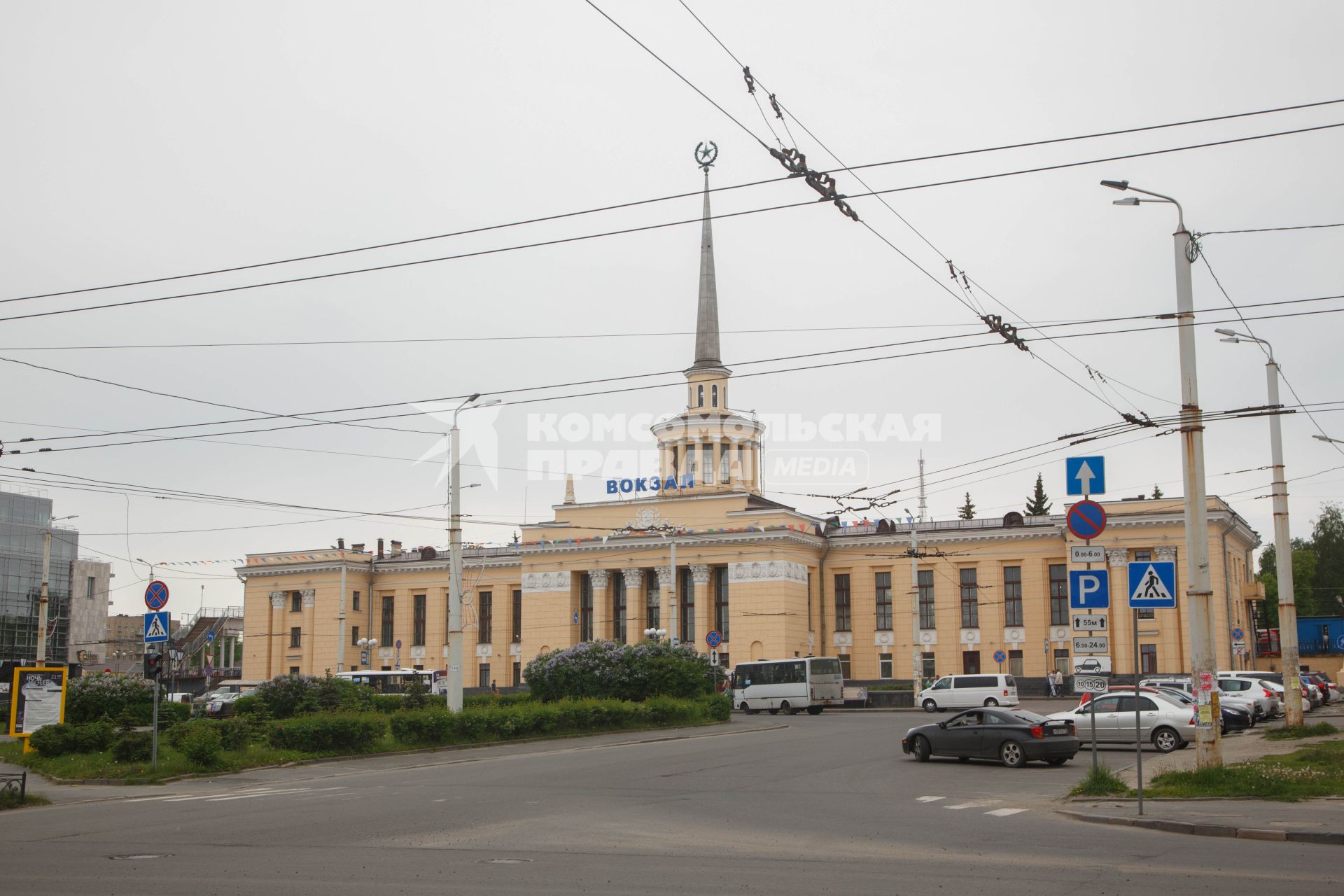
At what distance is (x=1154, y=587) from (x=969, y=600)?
54942 millimetres

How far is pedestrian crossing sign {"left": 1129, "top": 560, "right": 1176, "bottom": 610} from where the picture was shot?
54.6 feet

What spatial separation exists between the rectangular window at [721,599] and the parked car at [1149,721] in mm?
45111

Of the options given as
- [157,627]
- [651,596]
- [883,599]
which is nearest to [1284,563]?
[157,627]

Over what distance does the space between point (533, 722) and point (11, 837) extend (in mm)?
20596

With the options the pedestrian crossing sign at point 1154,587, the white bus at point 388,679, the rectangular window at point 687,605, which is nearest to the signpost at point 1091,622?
the pedestrian crossing sign at point 1154,587

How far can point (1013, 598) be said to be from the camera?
228 feet

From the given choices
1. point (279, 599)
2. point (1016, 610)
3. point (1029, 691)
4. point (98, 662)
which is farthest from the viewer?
point (98, 662)

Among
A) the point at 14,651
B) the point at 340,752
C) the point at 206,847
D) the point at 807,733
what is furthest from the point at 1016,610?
the point at 14,651

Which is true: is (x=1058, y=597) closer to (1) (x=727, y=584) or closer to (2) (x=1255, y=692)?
(1) (x=727, y=584)

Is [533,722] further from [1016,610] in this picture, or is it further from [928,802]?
[1016,610]

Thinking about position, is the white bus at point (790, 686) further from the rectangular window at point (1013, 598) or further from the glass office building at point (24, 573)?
the glass office building at point (24, 573)

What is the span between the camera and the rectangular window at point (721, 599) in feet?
241

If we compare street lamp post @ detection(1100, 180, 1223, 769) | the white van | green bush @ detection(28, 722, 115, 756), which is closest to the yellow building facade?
the white van

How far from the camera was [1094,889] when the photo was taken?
1112 centimetres
